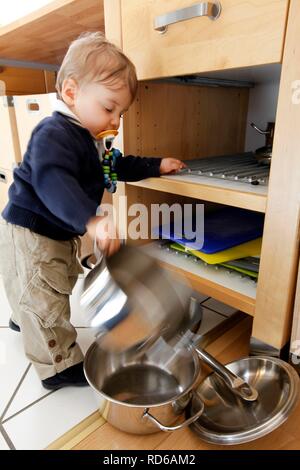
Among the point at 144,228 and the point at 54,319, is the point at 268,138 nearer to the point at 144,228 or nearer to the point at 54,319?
the point at 144,228

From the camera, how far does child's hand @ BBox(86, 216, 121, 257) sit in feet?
1.70

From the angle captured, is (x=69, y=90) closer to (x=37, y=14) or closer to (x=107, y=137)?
(x=107, y=137)

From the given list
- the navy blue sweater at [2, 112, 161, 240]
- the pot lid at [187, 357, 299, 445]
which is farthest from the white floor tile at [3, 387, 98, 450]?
the navy blue sweater at [2, 112, 161, 240]

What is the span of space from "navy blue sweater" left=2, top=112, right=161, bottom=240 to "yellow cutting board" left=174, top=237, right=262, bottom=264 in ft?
0.63

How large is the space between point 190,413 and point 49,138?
0.49 metres

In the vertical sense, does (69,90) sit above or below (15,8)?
below

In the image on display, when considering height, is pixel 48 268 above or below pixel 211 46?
below

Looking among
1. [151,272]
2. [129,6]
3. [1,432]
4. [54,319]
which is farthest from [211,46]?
[1,432]

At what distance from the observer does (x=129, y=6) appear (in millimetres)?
607

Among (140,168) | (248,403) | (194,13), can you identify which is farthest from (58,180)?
(248,403)

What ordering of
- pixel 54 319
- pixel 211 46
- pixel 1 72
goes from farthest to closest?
pixel 1 72, pixel 54 319, pixel 211 46

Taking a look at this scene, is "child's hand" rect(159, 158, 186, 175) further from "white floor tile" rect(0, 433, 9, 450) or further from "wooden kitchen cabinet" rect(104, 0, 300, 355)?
"white floor tile" rect(0, 433, 9, 450)

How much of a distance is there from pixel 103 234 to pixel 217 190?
0.65 ft

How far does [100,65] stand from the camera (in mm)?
A: 587
